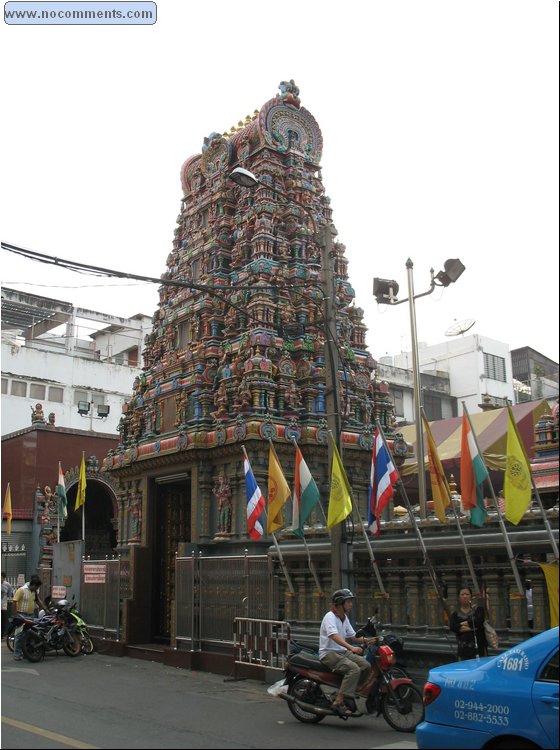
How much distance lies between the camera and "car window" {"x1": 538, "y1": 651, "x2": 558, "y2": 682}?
20.4ft

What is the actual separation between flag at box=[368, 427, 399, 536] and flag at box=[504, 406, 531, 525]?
2.35 metres

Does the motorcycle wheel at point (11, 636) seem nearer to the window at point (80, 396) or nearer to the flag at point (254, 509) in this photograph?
the flag at point (254, 509)

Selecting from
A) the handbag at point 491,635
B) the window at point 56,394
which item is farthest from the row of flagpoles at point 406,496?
the window at point 56,394

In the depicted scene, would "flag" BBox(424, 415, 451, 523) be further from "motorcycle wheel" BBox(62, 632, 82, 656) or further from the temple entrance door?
"motorcycle wheel" BBox(62, 632, 82, 656)

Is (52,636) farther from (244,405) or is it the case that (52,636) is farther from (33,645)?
(244,405)

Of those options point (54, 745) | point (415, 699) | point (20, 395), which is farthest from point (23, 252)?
point (20, 395)

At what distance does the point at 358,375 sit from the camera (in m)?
19.1

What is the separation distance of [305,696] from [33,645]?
29.2 ft

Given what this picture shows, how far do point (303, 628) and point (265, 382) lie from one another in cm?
568

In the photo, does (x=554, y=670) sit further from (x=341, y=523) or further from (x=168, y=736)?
(x=341, y=523)

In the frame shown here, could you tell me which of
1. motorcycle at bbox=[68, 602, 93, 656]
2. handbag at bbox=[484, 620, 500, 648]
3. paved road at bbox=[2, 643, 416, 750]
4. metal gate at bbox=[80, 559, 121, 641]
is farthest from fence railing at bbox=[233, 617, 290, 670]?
motorcycle at bbox=[68, 602, 93, 656]

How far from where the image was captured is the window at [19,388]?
1638 inches

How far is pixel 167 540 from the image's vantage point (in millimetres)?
18969

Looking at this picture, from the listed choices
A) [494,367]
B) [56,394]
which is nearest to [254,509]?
[56,394]
